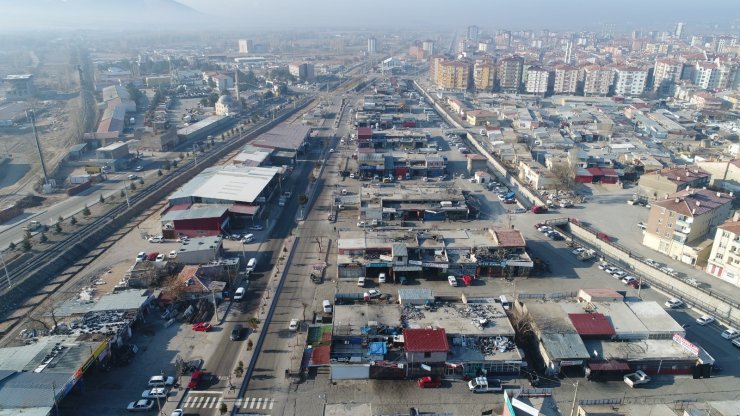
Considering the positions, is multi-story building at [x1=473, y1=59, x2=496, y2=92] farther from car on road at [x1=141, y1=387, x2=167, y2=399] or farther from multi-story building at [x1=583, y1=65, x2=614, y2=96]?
car on road at [x1=141, y1=387, x2=167, y2=399]

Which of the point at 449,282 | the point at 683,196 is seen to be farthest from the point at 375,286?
the point at 683,196

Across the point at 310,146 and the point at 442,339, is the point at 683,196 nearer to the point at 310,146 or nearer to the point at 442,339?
the point at 442,339

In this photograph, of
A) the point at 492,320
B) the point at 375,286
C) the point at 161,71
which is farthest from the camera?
the point at 161,71

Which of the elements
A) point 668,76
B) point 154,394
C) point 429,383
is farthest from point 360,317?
point 668,76

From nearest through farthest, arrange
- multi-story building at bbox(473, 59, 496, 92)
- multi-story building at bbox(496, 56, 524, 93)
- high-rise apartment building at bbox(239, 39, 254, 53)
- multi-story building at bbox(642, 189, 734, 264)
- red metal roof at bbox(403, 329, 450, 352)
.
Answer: red metal roof at bbox(403, 329, 450, 352)
multi-story building at bbox(642, 189, 734, 264)
multi-story building at bbox(496, 56, 524, 93)
multi-story building at bbox(473, 59, 496, 92)
high-rise apartment building at bbox(239, 39, 254, 53)

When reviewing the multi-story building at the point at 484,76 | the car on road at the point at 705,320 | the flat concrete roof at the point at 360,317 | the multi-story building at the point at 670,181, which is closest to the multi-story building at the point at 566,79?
the multi-story building at the point at 484,76

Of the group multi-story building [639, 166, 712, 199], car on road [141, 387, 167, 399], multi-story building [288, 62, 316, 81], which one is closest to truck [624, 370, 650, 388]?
car on road [141, 387, 167, 399]
